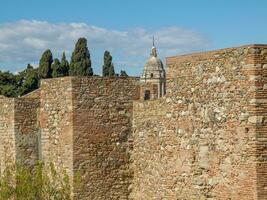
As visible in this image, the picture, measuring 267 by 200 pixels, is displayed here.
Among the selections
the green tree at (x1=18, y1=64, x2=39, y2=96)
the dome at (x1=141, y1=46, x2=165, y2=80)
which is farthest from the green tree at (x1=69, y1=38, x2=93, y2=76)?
the dome at (x1=141, y1=46, x2=165, y2=80)

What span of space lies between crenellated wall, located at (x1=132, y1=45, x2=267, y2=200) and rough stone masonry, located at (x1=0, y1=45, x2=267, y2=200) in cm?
2

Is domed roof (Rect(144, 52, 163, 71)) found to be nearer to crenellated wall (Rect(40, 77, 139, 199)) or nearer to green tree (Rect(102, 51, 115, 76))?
green tree (Rect(102, 51, 115, 76))

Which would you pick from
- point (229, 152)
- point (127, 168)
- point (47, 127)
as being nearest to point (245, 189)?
point (229, 152)

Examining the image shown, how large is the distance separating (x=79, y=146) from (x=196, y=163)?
3.61 metres

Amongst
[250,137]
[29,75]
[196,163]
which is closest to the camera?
[250,137]

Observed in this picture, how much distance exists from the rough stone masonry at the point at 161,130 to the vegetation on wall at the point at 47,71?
43983 millimetres

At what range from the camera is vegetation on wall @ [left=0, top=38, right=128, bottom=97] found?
204 ft

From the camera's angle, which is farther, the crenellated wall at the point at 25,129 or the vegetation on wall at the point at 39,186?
the crenellated wall at the point at 25,129

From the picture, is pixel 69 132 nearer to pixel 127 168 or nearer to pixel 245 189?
pixel 127 168

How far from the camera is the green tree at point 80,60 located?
62.2 m

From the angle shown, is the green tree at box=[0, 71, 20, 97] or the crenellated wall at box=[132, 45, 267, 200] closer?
the crenellated wall at box=[132, 45, 267, 200]

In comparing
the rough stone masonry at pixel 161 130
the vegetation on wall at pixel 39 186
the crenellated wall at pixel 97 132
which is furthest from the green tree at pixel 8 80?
the crenellated wall at pixel 97 132

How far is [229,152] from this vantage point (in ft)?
37.3

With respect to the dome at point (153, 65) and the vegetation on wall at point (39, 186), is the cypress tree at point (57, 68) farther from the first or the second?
the vegetation on wall at point (39, 186)
